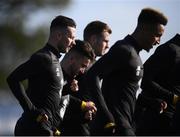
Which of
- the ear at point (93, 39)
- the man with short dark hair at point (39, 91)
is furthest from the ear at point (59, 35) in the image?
the ear at point (93, 39)

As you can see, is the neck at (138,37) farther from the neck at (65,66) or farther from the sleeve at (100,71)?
the neck at (65,66)

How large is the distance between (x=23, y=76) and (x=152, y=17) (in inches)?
71.4

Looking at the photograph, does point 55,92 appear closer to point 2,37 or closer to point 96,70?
point 96,70

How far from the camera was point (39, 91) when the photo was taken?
11.9 meters

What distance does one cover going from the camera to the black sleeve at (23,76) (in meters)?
11.8

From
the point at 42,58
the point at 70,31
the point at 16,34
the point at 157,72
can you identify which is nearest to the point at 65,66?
the point at 70,31

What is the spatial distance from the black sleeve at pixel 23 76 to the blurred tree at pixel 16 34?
27875 mm

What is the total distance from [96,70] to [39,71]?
641 millimetres

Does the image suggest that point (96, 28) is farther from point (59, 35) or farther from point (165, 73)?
point (59, 35)

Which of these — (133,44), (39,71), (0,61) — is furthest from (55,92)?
(0,61)

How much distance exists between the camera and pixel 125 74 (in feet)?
39.7

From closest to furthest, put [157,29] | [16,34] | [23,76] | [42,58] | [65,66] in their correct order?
[23,76] → [42,58] → [157,29] → [65,66] → [16,34]

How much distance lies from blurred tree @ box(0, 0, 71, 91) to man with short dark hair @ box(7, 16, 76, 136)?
91.3ft

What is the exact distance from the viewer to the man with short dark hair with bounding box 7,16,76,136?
11836mm
